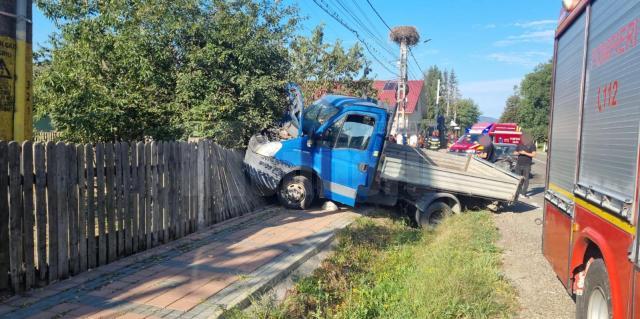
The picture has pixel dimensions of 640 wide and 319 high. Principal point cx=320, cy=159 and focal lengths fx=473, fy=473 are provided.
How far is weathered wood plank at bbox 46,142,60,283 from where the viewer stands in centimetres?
455

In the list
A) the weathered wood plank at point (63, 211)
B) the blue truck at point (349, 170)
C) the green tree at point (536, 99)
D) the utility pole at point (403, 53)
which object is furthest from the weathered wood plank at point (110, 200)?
the green tree at point (536, 99)

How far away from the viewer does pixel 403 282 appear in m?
5.60

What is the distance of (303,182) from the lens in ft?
30.4

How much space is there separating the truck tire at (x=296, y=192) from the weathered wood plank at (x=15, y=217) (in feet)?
17.9

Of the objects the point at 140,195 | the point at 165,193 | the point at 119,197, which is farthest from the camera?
the point at 165,193

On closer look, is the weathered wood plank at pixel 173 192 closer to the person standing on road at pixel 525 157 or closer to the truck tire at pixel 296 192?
the truck tire at pixel 296 192

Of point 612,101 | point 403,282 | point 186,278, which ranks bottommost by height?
point 403,282

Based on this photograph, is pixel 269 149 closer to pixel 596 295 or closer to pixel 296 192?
pixel 296 192

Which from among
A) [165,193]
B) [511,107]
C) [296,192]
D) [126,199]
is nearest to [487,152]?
[296,192]

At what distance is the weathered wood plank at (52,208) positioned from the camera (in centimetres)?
455

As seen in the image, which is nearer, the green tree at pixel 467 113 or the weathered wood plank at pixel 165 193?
the weathered wood plank at pixel 165 193

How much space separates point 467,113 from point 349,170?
9566 centimetres

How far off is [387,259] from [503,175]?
472 centimetres

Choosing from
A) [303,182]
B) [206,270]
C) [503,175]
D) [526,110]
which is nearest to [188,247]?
[206,270]
